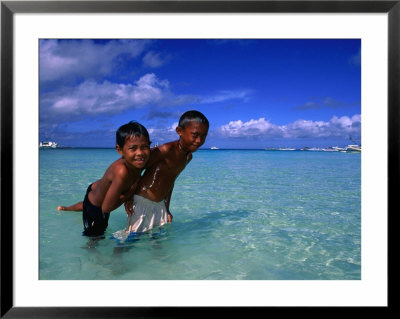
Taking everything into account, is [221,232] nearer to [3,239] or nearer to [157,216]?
[157,216]

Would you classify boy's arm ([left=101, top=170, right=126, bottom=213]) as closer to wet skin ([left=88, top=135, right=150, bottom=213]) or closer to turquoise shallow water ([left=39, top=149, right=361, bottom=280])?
wet skin ([left=88, top=135, right=150, bottom=213])

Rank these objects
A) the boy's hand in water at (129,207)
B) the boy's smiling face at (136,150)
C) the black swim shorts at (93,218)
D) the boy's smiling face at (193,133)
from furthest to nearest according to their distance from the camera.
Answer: the boy's hand in water at (129,207) → the black swim shorts at (93,218) → the boy's smiling face at (193,133) → the boy's smiling face at (136,150)

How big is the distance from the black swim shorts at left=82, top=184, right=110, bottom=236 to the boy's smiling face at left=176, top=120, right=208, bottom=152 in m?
1.21

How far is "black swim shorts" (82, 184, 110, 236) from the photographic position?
329cm

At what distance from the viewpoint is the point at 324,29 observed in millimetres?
2404

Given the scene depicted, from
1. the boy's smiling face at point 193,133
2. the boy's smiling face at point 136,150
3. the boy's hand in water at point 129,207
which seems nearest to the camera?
the boy's smiling face at point 136,150

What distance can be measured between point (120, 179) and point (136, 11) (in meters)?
1.49

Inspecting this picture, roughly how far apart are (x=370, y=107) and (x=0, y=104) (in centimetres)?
280

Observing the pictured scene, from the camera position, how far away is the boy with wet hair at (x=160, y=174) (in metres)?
3.15

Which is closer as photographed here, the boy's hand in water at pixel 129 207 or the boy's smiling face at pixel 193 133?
the boy's smiling face at pixel 193 133

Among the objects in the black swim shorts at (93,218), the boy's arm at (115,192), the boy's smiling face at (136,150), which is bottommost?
the black swim shorts at (93,218)

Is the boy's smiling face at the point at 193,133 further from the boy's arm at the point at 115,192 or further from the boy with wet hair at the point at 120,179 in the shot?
the boy's arm at the point at 115,192

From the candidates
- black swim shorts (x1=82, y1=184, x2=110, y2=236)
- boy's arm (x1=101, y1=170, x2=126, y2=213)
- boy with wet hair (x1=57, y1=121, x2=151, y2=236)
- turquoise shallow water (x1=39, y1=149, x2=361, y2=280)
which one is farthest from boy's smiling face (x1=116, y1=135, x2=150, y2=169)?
black swim shorts (x1=82, y1=184, x2=110, y2=236)

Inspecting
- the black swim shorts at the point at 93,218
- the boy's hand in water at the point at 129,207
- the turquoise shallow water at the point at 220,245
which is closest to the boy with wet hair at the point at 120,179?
the black swim shorts at the point at 93,218
